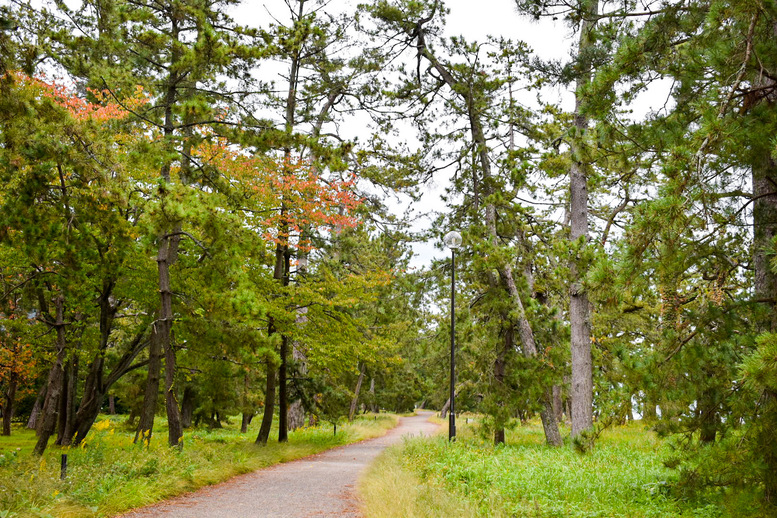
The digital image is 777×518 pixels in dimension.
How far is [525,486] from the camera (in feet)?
22.8

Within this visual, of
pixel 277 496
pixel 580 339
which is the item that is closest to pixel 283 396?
pixel 277 496

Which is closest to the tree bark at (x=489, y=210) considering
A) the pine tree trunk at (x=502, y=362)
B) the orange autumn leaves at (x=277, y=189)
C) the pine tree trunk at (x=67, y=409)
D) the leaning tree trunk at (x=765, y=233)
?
the pine tree trunk at (x=502, y=362)

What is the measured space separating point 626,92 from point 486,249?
6691mm

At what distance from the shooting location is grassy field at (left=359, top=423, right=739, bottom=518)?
18.7ft

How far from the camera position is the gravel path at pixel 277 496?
6.96m

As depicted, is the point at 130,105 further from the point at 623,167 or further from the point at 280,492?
the point at 623,167

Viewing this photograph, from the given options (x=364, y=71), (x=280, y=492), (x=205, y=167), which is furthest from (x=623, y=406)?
(x=364, y=71)

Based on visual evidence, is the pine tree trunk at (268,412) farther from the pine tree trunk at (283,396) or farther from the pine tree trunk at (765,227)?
the pine tree trunk at (765,227)

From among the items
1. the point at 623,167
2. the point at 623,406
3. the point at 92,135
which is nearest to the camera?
the point at 623,406

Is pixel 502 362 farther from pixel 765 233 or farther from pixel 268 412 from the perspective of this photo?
pixel 765 233

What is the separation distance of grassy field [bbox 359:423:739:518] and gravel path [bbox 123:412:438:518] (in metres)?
0.49

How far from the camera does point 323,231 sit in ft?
51.1

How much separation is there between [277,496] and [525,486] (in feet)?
13.0

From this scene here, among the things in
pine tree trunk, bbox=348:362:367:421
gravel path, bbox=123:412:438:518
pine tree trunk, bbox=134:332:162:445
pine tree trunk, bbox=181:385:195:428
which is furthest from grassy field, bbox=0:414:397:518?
pine tree trunk, bbox=348:362:367:421
